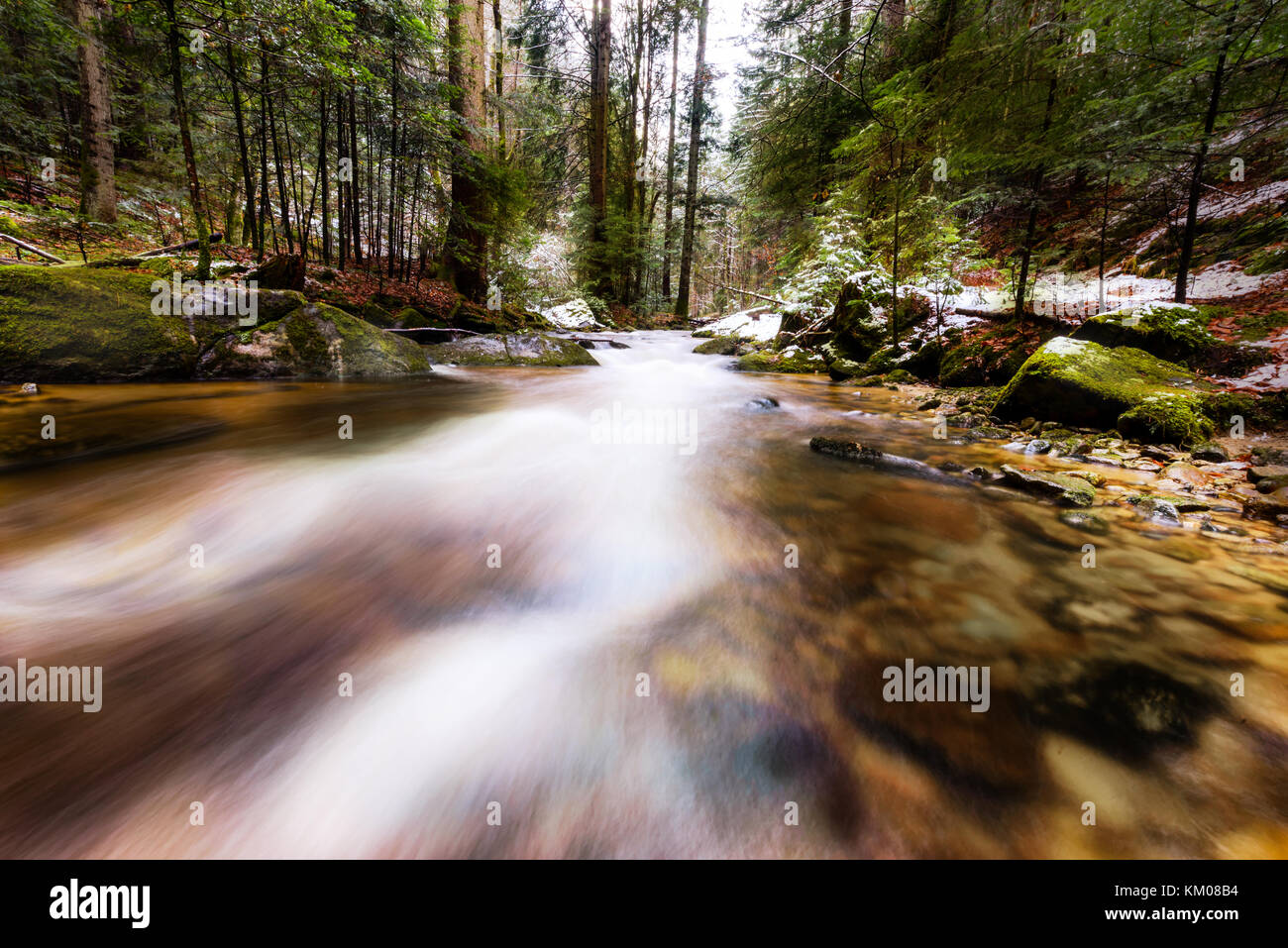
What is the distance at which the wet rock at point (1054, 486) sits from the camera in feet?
9.29

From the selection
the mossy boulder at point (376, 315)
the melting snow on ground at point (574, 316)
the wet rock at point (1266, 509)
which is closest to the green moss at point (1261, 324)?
the wet rock at point (1266, 509)

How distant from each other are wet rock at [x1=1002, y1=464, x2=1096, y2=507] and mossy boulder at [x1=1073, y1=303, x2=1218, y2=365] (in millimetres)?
2881

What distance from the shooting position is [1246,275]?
5523mm

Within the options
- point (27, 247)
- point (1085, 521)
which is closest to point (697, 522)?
point (1085, 521)

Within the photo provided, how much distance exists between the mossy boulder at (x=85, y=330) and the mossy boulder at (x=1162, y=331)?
33.6ft

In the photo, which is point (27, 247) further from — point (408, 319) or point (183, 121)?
point (408, 319)

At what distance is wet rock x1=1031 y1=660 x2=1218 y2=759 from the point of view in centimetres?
130

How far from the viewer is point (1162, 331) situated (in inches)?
179

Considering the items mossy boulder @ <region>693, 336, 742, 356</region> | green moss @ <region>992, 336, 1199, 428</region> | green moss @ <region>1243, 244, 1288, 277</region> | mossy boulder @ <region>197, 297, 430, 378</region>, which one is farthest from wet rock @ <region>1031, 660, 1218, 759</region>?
mossy boulder @ <region>693, 336, 742, 356</region>

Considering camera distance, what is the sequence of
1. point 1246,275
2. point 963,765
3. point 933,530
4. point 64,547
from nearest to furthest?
point 963,765, point 64,547, point 933,530, point 1246,275

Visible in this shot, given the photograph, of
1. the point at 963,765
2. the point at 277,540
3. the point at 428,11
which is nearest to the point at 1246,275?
the point at 963,765

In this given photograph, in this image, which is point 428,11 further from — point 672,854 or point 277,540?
point 672,854
